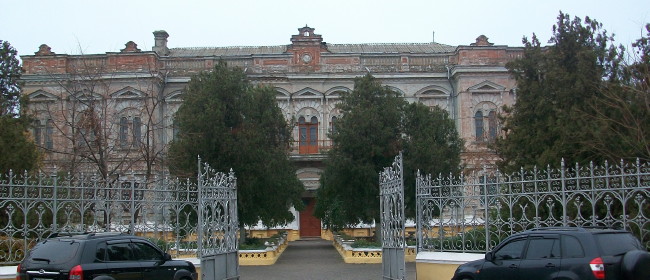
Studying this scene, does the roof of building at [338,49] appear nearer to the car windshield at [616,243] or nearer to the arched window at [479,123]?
the arched window at [479,123]

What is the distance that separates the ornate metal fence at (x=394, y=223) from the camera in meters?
15.5

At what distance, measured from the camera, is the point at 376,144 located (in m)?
27.8

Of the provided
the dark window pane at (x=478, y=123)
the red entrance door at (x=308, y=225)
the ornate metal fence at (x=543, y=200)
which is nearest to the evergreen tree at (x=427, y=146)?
the ornate metal fence at (x=543, y=200)

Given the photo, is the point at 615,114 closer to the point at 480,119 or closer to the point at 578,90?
the point at 578,90

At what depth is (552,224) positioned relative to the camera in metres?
13.4

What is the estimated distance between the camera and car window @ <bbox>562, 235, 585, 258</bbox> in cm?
1045

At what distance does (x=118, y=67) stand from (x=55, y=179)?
26785 millimetres

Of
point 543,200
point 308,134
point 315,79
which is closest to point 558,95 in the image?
point 543,200

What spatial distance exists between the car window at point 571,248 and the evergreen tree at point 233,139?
15.8 metres

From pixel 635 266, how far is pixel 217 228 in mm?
9377

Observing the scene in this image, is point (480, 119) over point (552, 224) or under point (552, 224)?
over

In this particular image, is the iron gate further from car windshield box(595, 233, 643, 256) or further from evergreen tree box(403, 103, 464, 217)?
evergreen tree box(403, 103, 464, 217)

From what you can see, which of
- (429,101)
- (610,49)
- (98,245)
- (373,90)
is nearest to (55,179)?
(98,245)

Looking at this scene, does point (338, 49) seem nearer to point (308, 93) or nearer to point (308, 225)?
point (308, 93)
